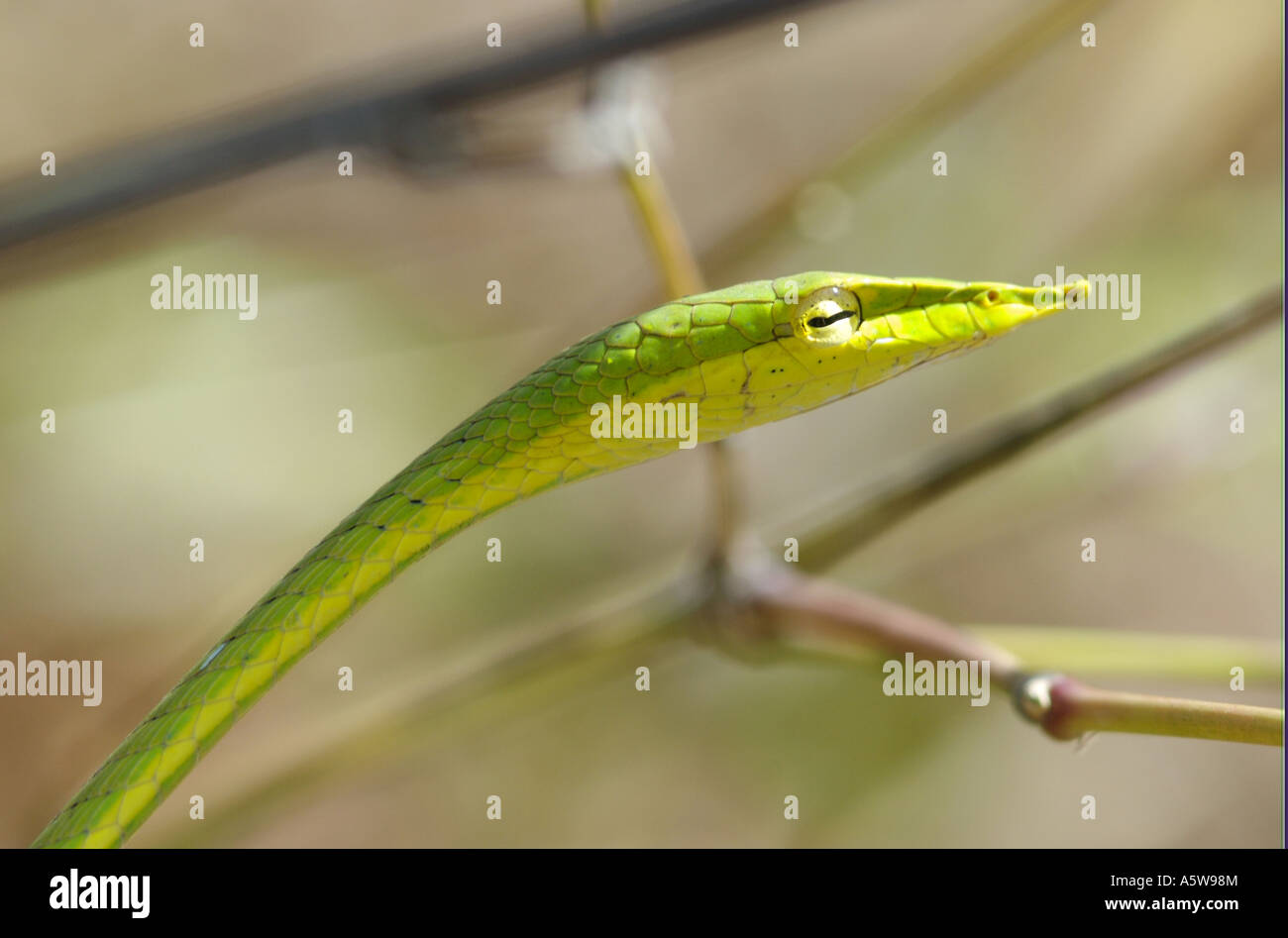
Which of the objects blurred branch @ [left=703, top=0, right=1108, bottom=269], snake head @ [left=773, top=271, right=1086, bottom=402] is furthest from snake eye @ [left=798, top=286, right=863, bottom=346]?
blurred branch @ [left=703, top=0, right=1108, bottom=269]

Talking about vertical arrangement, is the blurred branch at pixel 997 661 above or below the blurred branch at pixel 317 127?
below

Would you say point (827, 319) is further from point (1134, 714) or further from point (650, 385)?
point (1134, 714)

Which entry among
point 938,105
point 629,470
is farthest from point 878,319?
point 629,470

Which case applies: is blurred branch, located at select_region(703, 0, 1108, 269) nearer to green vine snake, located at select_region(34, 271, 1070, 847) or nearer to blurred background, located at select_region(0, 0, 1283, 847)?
blurred background, located at select_region(0, 0, 1283, 847)

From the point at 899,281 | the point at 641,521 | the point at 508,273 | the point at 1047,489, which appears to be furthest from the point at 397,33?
the point at 899,281

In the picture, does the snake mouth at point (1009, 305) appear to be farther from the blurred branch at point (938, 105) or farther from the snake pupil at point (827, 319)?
the blurred branch at point (938, 105)

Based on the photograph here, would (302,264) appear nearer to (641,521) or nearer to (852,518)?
(641,521)

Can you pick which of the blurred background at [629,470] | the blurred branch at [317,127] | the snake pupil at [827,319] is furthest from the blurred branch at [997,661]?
the blurred background at [629,470]
